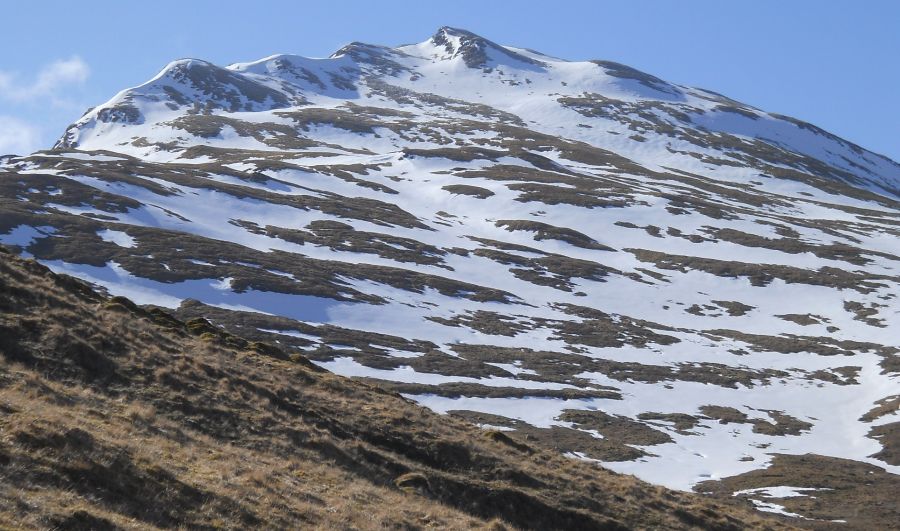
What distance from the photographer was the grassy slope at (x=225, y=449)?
530 inches

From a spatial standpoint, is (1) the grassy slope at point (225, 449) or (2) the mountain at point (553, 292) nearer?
(1) the grassy slope at point (225, 449)

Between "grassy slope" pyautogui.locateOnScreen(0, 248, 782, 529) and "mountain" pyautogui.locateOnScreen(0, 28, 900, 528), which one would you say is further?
"mountain" pyautogui.locateOnScreen(0, 28, 900, 528)

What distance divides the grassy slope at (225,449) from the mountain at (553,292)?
75.6 ft

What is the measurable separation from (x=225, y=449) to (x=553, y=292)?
84202 mm

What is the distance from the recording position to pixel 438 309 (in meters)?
87.4

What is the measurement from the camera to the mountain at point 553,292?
193 ft

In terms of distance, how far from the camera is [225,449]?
18.2 metres

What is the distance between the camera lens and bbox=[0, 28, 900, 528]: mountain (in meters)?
59.0

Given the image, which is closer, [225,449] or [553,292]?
[225,449]

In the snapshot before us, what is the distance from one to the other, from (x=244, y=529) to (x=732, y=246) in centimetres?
11928

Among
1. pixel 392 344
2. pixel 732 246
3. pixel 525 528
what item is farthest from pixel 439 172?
pixel 525 528

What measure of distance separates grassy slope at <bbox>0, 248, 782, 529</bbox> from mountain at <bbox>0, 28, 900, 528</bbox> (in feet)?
75.6

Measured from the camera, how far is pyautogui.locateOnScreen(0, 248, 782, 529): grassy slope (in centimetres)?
1347

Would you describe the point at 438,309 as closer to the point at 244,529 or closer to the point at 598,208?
the point at 598,208
